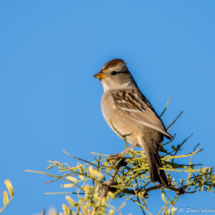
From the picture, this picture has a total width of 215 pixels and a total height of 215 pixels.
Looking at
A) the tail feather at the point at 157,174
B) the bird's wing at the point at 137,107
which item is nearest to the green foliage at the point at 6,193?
the tail feather at the point at 157,174

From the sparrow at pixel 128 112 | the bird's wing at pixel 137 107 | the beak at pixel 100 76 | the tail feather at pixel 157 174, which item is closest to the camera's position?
the tail feather at pixel 157 174

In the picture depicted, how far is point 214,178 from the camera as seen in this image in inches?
70.9

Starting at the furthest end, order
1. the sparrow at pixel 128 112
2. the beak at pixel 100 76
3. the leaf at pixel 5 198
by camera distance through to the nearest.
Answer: the beak at pixel 100 76
the sparrow at pixel 128 112
the leaf at pixel 5 198

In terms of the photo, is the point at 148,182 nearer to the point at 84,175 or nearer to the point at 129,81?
the point at 84,175

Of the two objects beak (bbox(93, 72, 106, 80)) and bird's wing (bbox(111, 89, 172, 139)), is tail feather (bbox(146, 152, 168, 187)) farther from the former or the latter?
beak (bbox(93, 72, 106, 80))

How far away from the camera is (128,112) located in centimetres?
370

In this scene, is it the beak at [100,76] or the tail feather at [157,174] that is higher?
the beak at [100,76]

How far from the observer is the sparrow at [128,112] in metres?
3.16

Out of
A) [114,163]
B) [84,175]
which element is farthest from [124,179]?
[84,175]

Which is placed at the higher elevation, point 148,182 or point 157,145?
point 157,145

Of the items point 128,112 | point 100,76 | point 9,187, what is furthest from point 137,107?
point 9,187

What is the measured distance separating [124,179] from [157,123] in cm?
143

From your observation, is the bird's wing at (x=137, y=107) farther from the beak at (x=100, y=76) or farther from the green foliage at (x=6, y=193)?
the green foliage at (x=6, y=193)

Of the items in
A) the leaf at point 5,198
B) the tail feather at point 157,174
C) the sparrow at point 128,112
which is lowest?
the leaf at point 5,198
